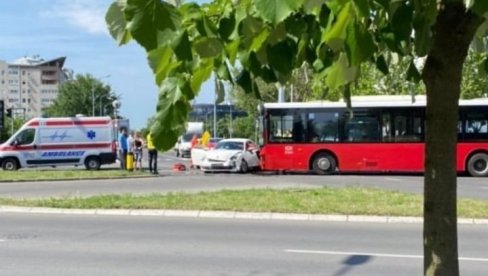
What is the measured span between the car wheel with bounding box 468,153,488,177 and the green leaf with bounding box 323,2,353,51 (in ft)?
90.3

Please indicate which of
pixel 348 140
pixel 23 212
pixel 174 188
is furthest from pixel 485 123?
pixel 23 212

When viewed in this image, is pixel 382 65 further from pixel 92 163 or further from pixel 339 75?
pixel 92 163

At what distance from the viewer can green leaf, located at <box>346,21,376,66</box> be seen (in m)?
1.89

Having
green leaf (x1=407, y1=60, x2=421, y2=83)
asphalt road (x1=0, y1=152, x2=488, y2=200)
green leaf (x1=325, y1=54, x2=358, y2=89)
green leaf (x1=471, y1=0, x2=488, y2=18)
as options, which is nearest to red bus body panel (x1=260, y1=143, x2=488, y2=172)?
asphalt road (x1=0, y1=152, x2=488, y2=200)

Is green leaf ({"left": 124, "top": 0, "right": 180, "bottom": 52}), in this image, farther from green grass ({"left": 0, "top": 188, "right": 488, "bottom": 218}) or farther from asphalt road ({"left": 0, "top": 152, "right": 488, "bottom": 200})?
asphalt road ({"left": 0, "top": 152, "right": 488, "bottom": 200})

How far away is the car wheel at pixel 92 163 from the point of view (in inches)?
1371

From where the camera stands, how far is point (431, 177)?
2350 millimetres

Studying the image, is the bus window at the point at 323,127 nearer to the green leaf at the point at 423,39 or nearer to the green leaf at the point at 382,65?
the green leaf at the point at 382,65

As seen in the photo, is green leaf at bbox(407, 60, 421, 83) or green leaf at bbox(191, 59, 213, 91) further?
green leaf at bbox(407, 60, 421, 83)

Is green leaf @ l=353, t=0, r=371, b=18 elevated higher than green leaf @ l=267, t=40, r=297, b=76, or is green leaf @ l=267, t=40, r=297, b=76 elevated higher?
green leaf @ l=353, t=0, r=371, b=18

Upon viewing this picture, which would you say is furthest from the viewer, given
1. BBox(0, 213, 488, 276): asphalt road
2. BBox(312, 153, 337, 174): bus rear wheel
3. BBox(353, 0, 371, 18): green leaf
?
BBox(312, 153, 337, 174): bus rear wheel

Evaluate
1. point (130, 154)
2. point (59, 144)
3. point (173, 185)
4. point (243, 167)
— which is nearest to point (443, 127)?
point (173, 185)

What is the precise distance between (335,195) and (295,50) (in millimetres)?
15034

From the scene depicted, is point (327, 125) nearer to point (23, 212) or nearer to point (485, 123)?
point (485, 123)
